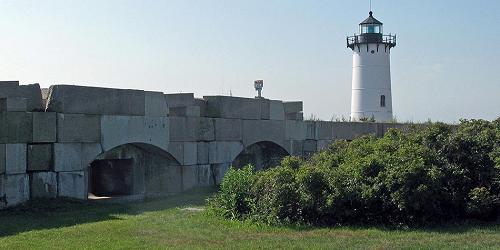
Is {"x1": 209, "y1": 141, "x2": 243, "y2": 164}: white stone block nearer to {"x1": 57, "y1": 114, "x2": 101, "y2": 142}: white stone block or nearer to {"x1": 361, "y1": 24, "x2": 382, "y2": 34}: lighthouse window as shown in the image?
{"x1": 57, "y1": 114, "x2": 101, "y2": 142}: white stone block

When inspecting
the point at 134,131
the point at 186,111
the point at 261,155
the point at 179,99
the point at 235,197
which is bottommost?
the point at 235,197

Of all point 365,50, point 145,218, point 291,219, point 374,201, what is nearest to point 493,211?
point 374,201

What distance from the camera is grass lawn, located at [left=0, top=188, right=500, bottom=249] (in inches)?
332

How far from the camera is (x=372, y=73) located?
4131 centimetres

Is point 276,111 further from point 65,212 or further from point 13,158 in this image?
point 13,158

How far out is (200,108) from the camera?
50.6 feet

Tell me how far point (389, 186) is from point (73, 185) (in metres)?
6.04

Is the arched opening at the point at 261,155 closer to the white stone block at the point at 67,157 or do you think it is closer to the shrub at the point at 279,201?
the white stone block at the point at 67,157

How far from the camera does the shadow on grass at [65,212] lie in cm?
998

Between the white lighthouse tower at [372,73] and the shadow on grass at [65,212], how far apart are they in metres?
28.8

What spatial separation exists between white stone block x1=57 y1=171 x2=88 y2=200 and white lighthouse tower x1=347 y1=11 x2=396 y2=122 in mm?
29859

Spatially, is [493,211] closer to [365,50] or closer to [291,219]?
[291,219]

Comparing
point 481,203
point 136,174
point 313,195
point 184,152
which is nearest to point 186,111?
point 184,152

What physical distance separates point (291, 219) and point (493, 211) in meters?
3.11
